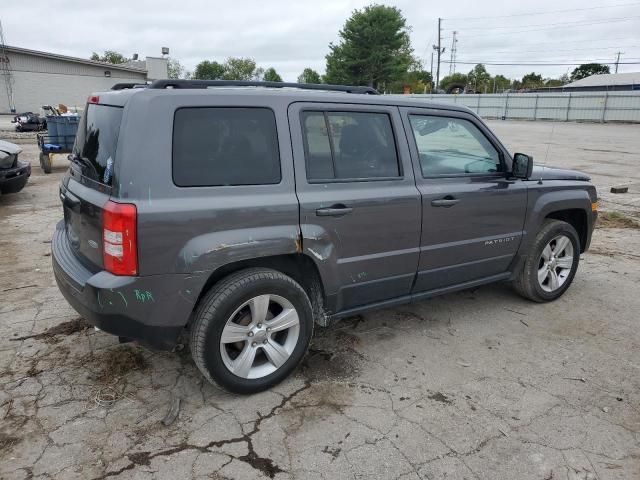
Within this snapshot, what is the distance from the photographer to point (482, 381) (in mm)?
3314

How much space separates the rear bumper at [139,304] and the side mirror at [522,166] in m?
2.73

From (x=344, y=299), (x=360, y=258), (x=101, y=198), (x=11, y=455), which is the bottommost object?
(x=11, y=455)

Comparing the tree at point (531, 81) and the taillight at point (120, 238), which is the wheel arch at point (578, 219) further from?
the tree at point (531, 81)

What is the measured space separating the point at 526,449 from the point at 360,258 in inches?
57.8

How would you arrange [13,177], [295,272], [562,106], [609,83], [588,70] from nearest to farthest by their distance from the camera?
[295,272]
[13,177]
[562,106]
[609,83]
[588,70]

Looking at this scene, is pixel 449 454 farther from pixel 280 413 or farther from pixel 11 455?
pixel 11 455

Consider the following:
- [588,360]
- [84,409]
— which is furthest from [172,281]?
[588,360]

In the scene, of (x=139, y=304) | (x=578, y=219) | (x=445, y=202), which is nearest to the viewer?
(x=139, y=304)

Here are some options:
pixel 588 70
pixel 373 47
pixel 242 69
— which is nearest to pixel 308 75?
pixel 242 69

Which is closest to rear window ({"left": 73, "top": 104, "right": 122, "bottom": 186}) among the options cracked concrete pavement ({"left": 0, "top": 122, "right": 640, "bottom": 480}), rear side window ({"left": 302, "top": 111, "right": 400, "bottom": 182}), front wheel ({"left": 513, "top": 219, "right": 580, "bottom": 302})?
rear side window ({"left": 302, "top": 111, "right": 400, "bottom": 182})

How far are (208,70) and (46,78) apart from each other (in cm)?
3178

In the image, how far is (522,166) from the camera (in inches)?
158

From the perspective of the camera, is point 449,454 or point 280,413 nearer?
point 449,454

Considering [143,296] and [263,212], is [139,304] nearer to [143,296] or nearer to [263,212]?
[143,296]
